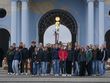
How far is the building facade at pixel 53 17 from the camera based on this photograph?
142 feet

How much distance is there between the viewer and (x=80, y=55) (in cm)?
3206

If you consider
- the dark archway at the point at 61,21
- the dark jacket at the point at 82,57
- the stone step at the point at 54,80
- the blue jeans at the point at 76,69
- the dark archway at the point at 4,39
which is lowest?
the stone step at the point at 54,80

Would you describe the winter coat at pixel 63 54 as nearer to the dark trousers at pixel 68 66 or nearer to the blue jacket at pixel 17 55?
the dark trousers at pixel 68 66

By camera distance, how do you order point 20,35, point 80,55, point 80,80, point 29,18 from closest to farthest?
1. point 80,80
2. point 80,55
3. point 20,35
4. point 29,18

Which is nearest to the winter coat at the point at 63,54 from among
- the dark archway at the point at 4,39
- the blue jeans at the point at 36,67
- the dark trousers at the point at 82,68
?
the dark trousers at the point at 82,68

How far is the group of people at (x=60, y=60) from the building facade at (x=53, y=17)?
9.83 metres

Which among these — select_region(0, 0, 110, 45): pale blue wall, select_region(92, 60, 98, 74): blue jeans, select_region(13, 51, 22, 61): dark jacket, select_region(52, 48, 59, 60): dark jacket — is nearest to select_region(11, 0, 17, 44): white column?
select_region(0, 0, 110, 45): pale blue wall

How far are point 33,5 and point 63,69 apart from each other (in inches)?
602

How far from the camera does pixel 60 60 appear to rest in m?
32.0

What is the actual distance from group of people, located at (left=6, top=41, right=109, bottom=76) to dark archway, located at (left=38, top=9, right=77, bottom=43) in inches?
570

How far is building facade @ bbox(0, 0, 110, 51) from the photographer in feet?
142

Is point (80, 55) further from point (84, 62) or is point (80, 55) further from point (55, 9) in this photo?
point (55, 9)

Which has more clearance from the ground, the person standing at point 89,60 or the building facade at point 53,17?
the building facade at point 53,17

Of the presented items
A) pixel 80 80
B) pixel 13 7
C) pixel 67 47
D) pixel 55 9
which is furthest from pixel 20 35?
pixel 80 80
